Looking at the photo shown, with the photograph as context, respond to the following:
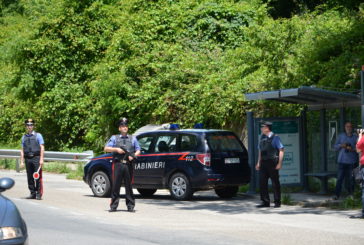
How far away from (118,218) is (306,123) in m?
6.94

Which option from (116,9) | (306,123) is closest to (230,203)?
(306,123)

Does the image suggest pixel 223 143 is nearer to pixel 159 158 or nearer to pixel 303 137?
A: pixel 159 158

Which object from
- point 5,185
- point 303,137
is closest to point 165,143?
point 303,137

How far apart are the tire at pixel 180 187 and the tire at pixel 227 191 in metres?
1.23

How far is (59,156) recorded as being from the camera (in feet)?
90.8

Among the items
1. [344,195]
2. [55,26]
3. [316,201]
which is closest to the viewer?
[316,201]

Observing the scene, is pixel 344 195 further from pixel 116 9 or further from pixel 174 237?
pixel 116 9

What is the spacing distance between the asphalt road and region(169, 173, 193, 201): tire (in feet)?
0.65

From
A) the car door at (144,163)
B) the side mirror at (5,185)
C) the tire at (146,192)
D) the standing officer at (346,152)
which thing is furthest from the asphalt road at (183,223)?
the side mirror at (5,185)

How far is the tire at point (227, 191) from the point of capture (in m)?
18.2

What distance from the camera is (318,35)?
70.7ft

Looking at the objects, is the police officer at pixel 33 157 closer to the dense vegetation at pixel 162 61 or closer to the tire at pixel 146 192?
the tire at pixel 146 192

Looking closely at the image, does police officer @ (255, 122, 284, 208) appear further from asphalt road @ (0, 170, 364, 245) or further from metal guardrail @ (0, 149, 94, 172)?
metal guardrail @ (0, 149, 94, 172)

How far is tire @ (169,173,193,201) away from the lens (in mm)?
17312
